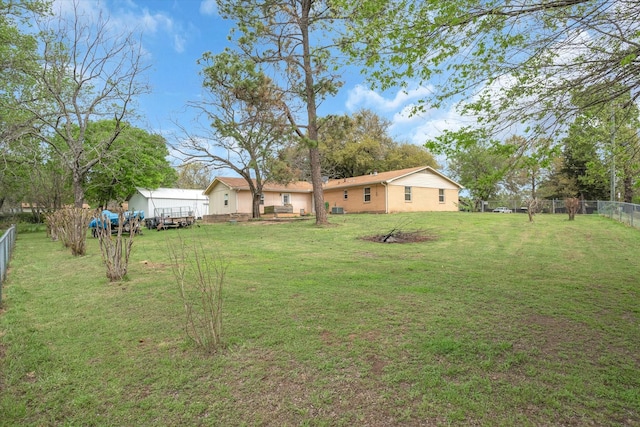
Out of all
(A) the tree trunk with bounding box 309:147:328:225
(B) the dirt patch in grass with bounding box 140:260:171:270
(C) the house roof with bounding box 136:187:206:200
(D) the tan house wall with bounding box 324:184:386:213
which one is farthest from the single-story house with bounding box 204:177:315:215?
(B) the dirt patch in grass with bounding box 140:260:171:270

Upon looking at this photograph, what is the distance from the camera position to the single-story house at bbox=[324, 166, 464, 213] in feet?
83.9

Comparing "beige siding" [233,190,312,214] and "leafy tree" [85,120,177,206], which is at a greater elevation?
"leafy tree" [85,120,177,206]

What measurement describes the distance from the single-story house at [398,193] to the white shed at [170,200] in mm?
13483

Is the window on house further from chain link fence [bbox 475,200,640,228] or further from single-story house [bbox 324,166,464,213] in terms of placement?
chain link fence [bbox 475,200,640,228]

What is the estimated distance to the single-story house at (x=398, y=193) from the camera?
83.9ft

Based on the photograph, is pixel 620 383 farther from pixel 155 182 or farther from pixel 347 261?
pixel 155 182

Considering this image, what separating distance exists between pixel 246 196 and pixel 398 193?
1210 cm

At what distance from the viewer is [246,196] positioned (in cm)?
2855

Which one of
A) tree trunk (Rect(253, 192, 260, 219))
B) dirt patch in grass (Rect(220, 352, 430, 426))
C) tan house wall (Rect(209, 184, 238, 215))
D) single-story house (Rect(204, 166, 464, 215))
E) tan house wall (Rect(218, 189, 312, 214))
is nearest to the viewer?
dirt patch in grass (Rect(220, 352, 430, 426))

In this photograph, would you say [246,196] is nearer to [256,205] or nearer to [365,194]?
[256,205]

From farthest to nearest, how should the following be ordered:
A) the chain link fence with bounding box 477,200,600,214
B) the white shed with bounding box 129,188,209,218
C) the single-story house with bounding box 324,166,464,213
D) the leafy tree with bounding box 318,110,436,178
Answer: the leafy tree with bounding box 318,110,436,178 < the white shed with bounding box 129,188,209,218 < the chain link fence with bounding box 477,200,600,214 < the single-story house with bounding box 324,166,464,213

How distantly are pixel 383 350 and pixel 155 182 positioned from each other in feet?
108

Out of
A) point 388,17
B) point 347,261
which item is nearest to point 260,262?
point 347,261

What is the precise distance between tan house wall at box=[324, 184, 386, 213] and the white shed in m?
12.5
